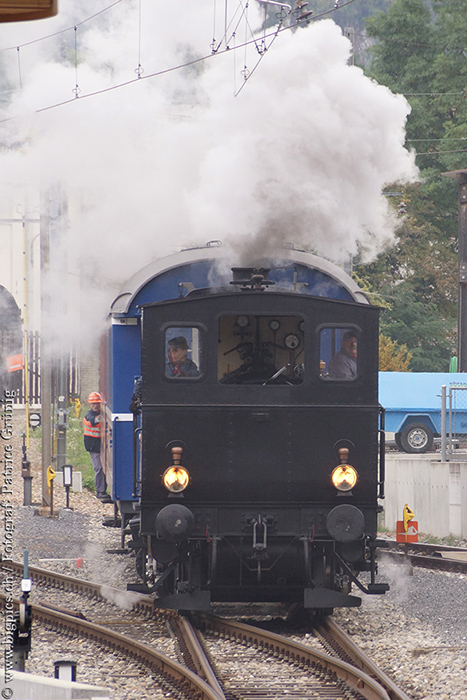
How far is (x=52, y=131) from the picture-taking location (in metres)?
14.4

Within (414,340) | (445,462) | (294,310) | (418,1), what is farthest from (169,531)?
(418,1)

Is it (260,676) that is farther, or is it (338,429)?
(338,429)

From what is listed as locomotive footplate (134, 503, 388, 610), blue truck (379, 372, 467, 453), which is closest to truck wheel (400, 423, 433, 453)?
blue truck (379, 372, 467, 453)

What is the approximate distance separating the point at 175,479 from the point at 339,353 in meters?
1.67

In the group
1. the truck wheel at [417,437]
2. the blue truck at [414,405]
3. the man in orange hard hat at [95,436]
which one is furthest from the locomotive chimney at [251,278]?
the truck wheel at [417,437]

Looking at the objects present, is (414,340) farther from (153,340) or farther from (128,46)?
(153,340)

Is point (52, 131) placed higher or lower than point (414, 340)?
higher

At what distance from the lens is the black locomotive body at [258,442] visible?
7781 mm

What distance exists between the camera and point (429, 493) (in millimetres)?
14789

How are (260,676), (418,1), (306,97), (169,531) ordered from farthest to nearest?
(418,1) < (306,97) < (169,531) < (260,676)

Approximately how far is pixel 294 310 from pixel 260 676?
2.79 metres

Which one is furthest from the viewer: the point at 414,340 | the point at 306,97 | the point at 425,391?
Answer: the point at 414,340

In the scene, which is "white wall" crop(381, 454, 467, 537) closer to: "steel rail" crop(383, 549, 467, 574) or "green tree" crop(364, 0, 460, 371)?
"steel rail" crop(383, 549, 467, 574)

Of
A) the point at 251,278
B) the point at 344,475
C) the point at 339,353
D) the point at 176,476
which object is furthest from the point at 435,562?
the point at 251,278
